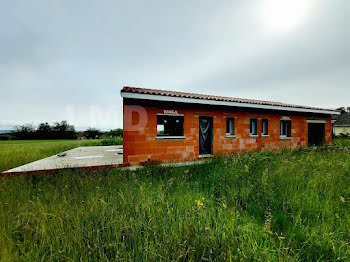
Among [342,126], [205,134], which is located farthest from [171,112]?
[342,126]

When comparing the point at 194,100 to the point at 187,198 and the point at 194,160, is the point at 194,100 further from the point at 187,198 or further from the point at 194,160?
the point at 187,198

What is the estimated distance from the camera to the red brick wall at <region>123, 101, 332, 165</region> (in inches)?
279

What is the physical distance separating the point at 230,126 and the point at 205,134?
2023 mm

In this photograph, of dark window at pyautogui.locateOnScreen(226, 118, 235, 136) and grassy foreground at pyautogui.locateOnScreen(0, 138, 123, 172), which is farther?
dark window at pyautogui.locateOnScreen(226, 118, 235, 136)

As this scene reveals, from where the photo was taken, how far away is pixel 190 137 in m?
8.45

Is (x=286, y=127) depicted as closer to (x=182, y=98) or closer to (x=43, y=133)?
(x=182, y=98)

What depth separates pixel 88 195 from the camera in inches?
140

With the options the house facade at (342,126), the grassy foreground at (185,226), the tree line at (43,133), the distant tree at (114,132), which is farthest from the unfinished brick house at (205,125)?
the tree line at (43,133)

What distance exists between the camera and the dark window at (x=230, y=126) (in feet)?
32.3

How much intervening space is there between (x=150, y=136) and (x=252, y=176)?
15.4 ft

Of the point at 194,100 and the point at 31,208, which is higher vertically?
the point at 194,100

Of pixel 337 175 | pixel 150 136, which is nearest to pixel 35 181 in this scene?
pixel 150 136

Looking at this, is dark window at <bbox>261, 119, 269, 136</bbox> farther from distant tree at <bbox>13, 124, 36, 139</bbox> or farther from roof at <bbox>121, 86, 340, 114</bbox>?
distant tree at <bbox>13, 124, 36, 139</bbox>

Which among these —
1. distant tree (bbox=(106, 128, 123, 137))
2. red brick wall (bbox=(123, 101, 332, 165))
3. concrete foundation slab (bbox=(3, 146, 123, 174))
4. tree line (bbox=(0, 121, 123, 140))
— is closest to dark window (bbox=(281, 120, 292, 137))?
red brick wall (bbox=(123, 101, 332, 165))
